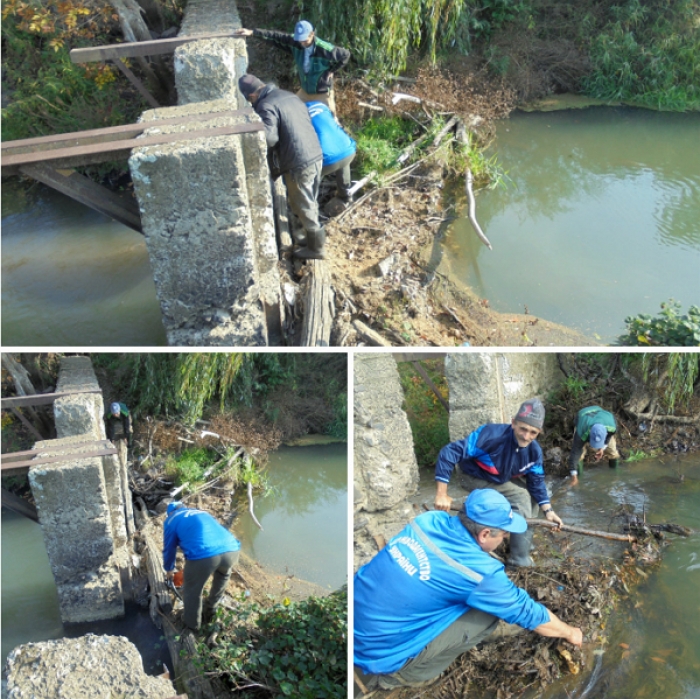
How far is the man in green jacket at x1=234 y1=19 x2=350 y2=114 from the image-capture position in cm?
667

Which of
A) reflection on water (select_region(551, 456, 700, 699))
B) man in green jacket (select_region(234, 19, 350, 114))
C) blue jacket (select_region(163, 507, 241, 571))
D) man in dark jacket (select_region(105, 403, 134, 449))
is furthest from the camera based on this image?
man in dark jacket (select_region(105, 403, 134, 449))

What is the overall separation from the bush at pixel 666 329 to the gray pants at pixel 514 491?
2.20 metres

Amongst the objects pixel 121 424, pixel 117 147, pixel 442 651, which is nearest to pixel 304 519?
pixel 121 424

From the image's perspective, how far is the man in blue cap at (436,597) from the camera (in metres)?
3.38

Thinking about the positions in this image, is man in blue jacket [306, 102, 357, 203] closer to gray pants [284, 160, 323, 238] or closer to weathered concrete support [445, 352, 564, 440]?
gray pants [284, 160, 323, 238]

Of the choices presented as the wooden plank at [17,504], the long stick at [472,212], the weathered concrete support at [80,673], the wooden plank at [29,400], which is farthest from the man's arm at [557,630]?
the wooden plank at [17,504]

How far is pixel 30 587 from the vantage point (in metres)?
6.34

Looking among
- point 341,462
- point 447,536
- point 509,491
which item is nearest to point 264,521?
point 341,462

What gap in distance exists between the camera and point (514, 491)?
4.59m

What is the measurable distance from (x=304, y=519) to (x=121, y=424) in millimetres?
2300

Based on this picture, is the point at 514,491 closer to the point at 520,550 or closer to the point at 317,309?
the point at 520,550

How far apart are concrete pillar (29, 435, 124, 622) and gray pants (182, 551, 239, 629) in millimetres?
788

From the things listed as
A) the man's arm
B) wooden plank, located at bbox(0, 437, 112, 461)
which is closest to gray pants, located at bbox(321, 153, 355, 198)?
wooden plank, located at bbox(0, 437, 112, 461)

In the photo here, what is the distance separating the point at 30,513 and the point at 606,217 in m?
6.63
